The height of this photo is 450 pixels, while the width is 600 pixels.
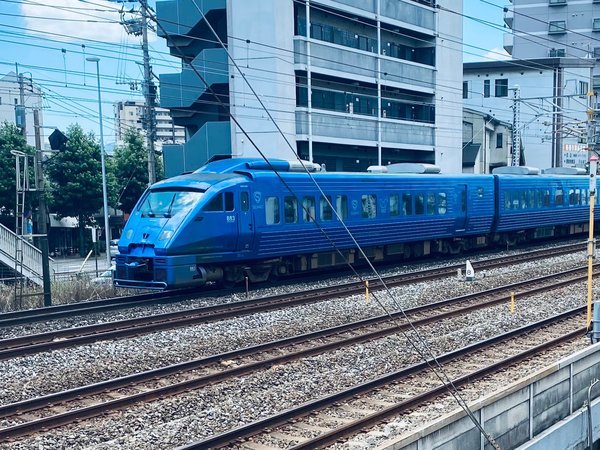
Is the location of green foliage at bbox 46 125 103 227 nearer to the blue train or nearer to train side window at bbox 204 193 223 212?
the blue train

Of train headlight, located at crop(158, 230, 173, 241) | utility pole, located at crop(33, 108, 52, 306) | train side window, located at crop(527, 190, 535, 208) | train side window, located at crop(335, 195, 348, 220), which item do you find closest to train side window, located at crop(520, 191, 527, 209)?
train side window, located at crop(527, 190, 535, 208)

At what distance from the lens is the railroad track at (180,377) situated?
7.73 meters

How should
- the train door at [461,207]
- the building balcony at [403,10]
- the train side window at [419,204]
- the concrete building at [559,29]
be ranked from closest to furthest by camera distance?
the train side window at [419,204]
the train door at [461,207]
the building balcony at [403,10]
the concrete building at [559,29]

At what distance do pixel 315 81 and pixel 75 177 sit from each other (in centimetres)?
1505

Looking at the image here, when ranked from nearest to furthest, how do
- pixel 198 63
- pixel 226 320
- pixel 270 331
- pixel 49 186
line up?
pixel 270 331 < pixel 226 320 < pixel 198 63 < pixel 49 186

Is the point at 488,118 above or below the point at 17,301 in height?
above

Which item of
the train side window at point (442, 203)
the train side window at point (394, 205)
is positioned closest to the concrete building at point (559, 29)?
the train side window at point (442, 203)

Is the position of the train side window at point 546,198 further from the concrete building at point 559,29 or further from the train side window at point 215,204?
the concrete building at point 559,29

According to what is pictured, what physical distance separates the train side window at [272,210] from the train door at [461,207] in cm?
884

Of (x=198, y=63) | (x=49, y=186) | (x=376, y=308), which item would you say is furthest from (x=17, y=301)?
(x=49, y=186)

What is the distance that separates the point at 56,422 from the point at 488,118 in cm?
4100

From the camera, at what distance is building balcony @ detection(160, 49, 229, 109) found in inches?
1259

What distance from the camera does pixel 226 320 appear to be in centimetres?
1305

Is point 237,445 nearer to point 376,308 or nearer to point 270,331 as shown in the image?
point 270,331
